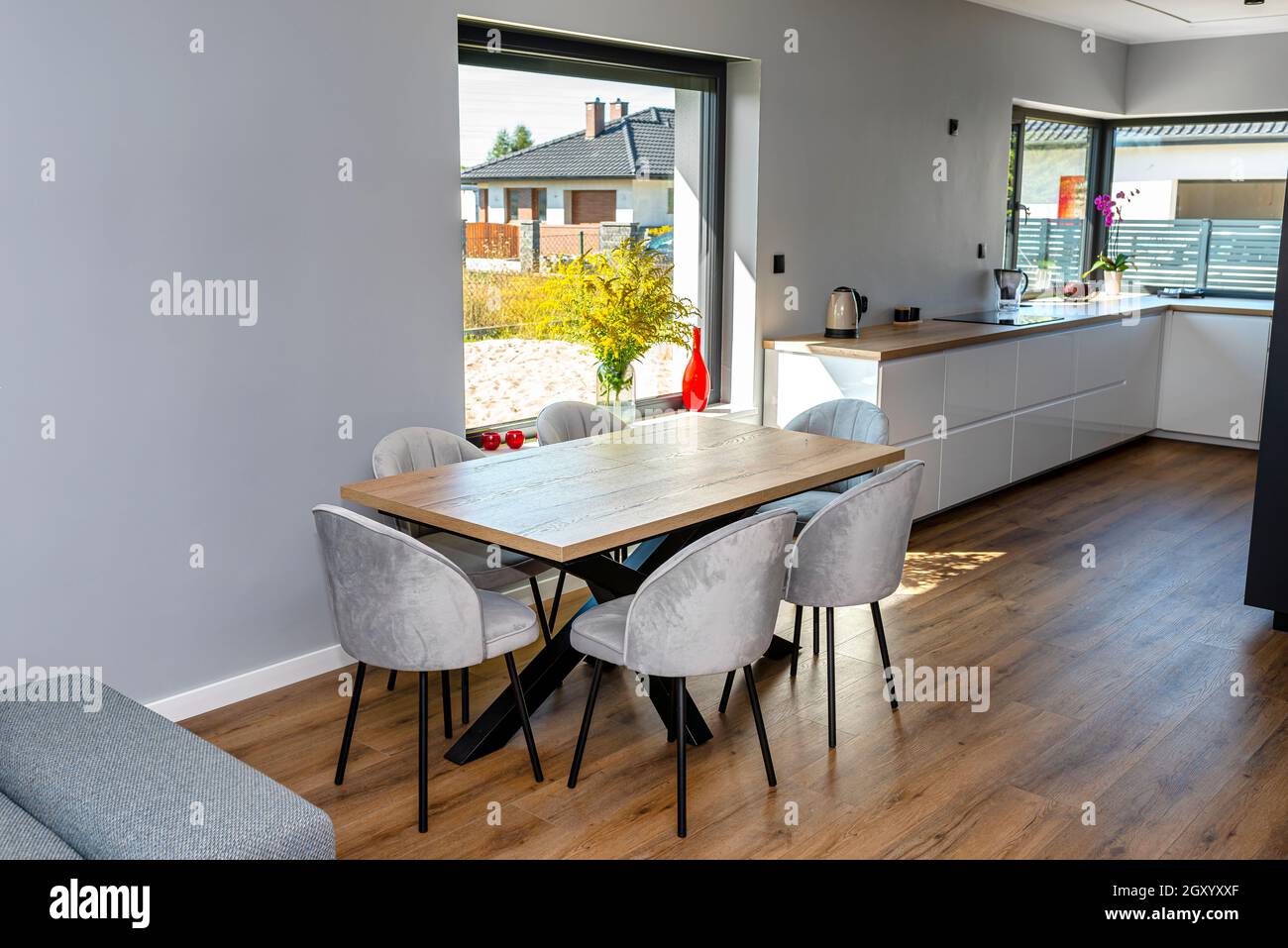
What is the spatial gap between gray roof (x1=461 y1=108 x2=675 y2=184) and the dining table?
1116mm

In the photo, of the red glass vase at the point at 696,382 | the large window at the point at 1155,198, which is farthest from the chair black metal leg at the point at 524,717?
the large window at the point at 1155,198

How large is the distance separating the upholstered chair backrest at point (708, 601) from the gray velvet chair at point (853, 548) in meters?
0.39

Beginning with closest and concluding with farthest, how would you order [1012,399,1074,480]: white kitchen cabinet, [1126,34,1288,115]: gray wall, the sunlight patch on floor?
the sunlight patch on floor, [1012,399,1074,480]: white kitchen cabinet, [1126,34,1288,115]: gray wall

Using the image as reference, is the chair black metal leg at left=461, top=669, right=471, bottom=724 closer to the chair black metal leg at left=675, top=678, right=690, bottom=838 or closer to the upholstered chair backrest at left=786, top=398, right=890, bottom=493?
the chair black metal leg at left=675, top=678, right=690, bottom=838

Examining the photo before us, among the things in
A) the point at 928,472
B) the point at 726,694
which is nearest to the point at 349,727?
the point at 726,694

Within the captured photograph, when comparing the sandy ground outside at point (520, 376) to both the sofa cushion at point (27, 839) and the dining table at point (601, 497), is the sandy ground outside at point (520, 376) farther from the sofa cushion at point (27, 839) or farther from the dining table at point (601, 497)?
the sofa cushion at point (27, 839)

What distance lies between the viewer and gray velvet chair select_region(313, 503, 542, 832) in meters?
2.72

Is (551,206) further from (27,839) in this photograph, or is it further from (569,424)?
(27,839)

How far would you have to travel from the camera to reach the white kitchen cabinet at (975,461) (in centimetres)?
566

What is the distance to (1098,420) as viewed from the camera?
697 centimetres

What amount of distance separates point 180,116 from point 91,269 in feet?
1.61

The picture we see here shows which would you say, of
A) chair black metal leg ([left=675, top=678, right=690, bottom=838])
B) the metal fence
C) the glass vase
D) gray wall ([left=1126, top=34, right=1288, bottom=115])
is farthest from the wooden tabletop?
gray wall ([left=1126, top=34, right=1288, bottom=115])

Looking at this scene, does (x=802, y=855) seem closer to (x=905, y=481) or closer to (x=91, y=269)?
(x=905, y=481)

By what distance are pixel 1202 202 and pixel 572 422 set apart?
18.8 ft
